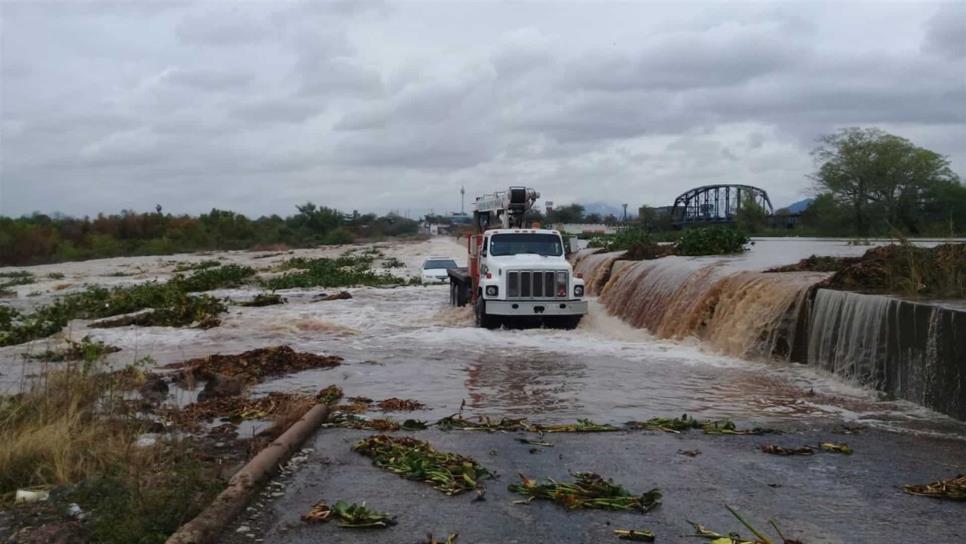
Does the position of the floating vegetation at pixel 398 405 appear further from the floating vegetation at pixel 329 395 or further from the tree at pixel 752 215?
the tree at pixel 752 215

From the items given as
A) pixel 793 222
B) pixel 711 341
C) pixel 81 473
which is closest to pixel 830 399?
pixel 711 341

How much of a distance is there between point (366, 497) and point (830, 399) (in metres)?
8.08

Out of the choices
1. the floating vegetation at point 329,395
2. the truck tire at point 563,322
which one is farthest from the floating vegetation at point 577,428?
the truck tire at point 563,322

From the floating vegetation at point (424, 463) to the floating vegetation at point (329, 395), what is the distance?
2.89 meters

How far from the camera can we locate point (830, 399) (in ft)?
42.1

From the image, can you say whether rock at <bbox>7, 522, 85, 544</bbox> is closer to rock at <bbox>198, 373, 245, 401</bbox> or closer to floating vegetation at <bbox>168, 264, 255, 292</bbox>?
rock at <bbox>198, 373, 245, 401</bbox>

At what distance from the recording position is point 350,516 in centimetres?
640

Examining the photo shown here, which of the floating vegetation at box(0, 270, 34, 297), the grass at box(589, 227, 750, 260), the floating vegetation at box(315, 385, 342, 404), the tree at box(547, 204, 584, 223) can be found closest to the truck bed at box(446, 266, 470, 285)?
the grass at box(589, 227, 750, 260)

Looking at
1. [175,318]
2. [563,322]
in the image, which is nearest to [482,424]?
[563,322]

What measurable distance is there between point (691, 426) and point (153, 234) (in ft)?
323

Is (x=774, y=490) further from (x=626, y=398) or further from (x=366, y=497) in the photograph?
(x=626, y=398)

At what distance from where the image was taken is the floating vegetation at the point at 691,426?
33.0 feet

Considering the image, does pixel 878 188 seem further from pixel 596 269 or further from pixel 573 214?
pixel 573 214

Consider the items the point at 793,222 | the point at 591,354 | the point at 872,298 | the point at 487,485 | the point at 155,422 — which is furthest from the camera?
the point at 793,222
